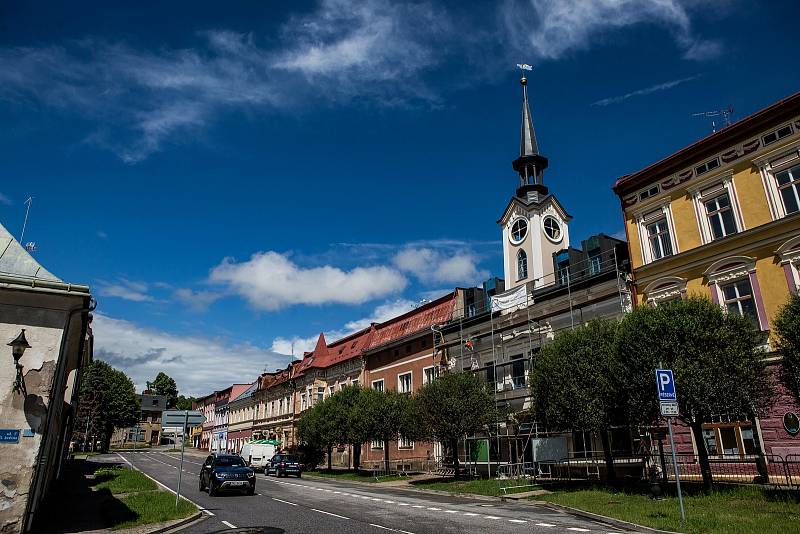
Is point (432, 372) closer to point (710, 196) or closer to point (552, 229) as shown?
point (552, 229)

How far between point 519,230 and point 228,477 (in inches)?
1057

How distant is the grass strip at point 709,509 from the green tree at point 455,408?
9077mm

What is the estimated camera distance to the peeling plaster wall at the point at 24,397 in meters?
10.4

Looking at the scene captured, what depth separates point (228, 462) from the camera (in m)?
22.9

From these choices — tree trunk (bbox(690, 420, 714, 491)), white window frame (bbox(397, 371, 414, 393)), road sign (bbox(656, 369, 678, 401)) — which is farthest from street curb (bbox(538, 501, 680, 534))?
white window frame (bbox(397, 371, 414, 393))

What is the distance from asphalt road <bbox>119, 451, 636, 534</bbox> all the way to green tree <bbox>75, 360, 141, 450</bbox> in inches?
2271

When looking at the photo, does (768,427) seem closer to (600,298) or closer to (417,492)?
(600,298)

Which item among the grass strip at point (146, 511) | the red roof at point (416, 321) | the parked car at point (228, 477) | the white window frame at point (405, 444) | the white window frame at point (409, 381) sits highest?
the red roof at point (416, 321)

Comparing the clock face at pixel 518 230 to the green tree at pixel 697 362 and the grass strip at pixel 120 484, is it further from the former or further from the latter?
the grass strip at pixel 120 484

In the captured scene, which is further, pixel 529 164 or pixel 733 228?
pixel 529 164

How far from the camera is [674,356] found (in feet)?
58.0

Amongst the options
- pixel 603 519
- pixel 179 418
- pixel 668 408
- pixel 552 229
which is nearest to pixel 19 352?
pixel 179 418

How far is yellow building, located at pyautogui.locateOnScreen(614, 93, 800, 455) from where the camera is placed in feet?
66.6

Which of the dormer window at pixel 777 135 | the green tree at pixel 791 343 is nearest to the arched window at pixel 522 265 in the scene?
the dormer window at pixel 777 135
